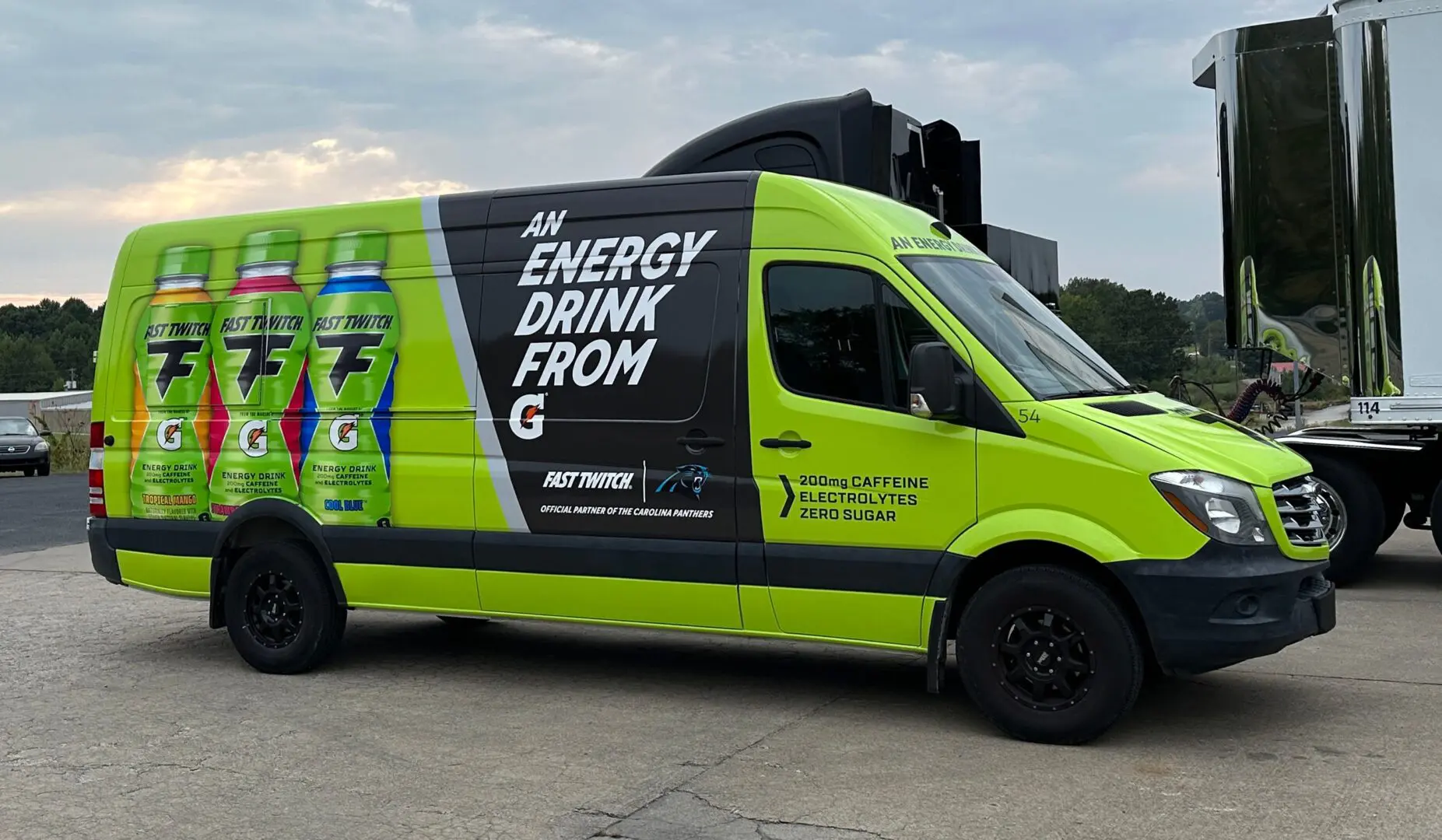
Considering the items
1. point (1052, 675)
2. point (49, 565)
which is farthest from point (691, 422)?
point (49, 565)

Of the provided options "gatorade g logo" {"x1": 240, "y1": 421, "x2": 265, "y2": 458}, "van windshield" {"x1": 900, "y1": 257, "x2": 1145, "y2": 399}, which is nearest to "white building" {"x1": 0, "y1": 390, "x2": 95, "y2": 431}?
"gatorade g logo" {"x1": 240, "y1": 421, "x2": 265, "y2": 458}

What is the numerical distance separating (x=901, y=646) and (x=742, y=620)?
2.56 ft

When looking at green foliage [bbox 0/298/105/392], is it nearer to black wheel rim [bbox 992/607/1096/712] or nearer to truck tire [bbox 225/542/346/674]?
truck tire [bbox 225/542/346/674]

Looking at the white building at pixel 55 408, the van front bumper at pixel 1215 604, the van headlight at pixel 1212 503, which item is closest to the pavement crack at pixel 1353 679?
the van front bumper at pixel 1215 604

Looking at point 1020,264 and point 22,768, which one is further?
point 1020,264

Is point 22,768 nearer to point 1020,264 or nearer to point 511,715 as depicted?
point 511,715

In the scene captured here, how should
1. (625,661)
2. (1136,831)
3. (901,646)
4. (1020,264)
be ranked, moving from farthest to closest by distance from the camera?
(1020,264) → (625,661) → (901,646) → (1136,831)

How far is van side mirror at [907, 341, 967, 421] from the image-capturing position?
623 centimetres

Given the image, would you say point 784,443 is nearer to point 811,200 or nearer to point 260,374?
point 811,200

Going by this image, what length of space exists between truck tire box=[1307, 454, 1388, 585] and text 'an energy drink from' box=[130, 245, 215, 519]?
7.68 meters

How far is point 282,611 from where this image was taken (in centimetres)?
820

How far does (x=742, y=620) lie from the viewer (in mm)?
6914

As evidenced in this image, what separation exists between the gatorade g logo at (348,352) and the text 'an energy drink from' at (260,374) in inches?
8.1

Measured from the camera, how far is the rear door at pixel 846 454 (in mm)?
6516
